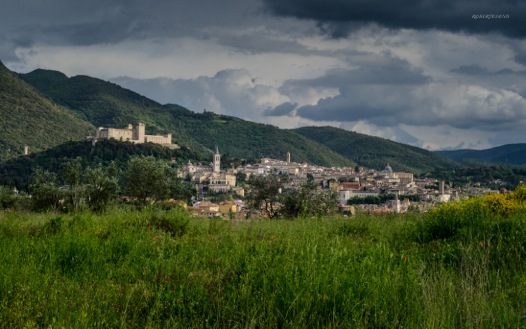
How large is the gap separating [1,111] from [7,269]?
150 m

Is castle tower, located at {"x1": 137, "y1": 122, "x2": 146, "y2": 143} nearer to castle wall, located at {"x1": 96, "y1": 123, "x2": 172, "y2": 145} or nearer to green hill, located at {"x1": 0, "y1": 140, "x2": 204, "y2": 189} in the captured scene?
castle wall, located at {"x1": 96, "y1": 123, "x2": 172, "y2": 145}

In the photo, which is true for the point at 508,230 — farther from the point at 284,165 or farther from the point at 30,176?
the point at 284,165

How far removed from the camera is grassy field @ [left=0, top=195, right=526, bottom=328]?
4.15 m

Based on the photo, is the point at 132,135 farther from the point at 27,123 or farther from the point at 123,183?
the point at 123,183

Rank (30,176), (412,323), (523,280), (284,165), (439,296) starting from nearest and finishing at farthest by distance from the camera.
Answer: (412,323) < (439,296) < (523,280) < (30,176) < (284,165)

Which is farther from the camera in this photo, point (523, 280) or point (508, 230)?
point (508, 230)

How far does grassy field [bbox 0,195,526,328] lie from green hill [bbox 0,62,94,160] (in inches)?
4770

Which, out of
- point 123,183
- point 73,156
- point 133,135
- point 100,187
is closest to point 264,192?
point 123,183

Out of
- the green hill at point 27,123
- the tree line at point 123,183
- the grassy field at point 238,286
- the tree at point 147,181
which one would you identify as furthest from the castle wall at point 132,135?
the grassy field at point 238,286

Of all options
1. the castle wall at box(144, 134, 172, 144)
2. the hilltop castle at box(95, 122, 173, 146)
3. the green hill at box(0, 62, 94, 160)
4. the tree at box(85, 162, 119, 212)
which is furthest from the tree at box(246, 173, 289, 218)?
the castle wall at box(144, 134, 172, 144)

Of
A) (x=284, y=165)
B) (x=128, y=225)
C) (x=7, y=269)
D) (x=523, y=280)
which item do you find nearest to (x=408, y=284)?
(x=523, y=280)

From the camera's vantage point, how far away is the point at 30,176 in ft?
306

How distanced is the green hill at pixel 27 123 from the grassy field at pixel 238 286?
121 m

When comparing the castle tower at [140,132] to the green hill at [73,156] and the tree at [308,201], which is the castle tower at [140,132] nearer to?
the green hill at [73,156]
